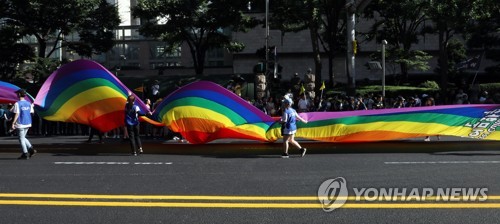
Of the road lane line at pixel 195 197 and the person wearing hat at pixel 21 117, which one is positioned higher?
the person wearing hat at pixel 21 117

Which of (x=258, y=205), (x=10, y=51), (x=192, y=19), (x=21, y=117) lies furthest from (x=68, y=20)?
(x=258, y=205)

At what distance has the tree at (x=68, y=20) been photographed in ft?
119

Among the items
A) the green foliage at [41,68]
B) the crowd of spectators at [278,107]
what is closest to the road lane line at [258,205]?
the crowd of spectators at [278,107]

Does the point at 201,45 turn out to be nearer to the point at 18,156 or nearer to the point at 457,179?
the point at 18,156

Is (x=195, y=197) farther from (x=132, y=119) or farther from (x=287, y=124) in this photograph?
(x=132, y=119)

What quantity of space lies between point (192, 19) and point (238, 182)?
2984cm

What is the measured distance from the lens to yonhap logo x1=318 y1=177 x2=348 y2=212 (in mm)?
7152

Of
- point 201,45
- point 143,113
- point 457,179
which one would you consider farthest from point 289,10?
point 457,179

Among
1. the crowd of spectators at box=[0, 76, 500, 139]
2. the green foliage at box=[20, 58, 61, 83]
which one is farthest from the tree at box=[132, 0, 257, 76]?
the crowd of spectators at box=[0, 76, 500, 139]

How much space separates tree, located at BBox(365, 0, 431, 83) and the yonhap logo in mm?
21081

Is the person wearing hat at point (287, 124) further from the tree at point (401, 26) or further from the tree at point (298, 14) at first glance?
the tree at point (401, 26)

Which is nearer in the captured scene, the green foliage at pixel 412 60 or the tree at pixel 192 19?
the green foliage at pixel 412 60

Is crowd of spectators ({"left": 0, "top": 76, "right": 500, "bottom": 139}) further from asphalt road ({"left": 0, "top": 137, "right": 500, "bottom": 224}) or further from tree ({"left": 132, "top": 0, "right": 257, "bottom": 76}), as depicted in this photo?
tree ({"left": 132, "top": 0, "right": 257, "bottom": 76})

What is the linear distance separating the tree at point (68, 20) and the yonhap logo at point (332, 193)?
31902 millimetres
